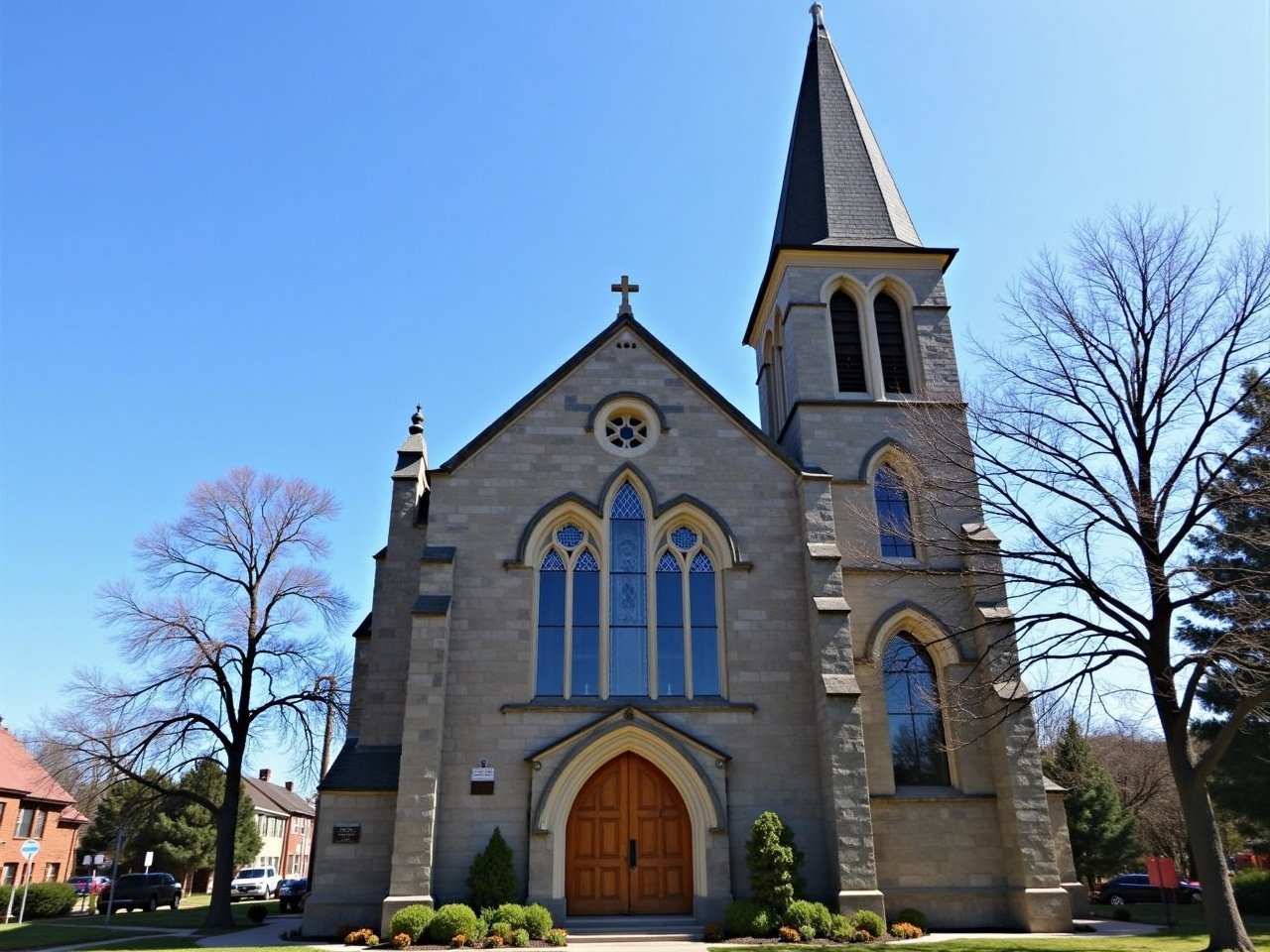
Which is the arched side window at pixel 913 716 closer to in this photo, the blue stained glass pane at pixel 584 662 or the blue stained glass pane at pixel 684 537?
the blue stained glass pane at pixel 684 537

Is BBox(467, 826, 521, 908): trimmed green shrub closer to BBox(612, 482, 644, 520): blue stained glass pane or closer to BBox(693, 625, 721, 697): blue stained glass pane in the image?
BBox(693, 625, 721, 697): blue stained glass pane

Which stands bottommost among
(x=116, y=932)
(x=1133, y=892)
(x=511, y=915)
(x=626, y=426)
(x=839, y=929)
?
(x=116, y=932)

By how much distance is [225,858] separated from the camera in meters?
22.0

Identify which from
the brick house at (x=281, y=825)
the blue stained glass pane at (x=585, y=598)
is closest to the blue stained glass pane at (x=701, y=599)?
the blue stained glass pane at (x=585, y=598)

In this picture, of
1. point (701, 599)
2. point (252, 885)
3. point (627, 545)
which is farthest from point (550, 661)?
A: point (252, 885)

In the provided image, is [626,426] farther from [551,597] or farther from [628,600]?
[551,597]

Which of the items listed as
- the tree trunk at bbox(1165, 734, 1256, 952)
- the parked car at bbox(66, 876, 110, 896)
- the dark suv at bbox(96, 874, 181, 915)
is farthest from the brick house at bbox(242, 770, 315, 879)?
the tree trunk at bbox(1165, 734, 1256, 952)

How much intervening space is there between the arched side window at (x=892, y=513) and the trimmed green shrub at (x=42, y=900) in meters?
30.2

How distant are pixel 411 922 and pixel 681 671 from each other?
259 inches

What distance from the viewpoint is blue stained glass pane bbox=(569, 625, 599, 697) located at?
17.6 m

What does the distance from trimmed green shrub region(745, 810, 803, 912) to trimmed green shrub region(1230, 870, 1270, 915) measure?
587 inches

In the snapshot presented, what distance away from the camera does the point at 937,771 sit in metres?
18.3

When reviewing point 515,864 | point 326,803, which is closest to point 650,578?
point 515,864

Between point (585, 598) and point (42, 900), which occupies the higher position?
point (585, 598)
